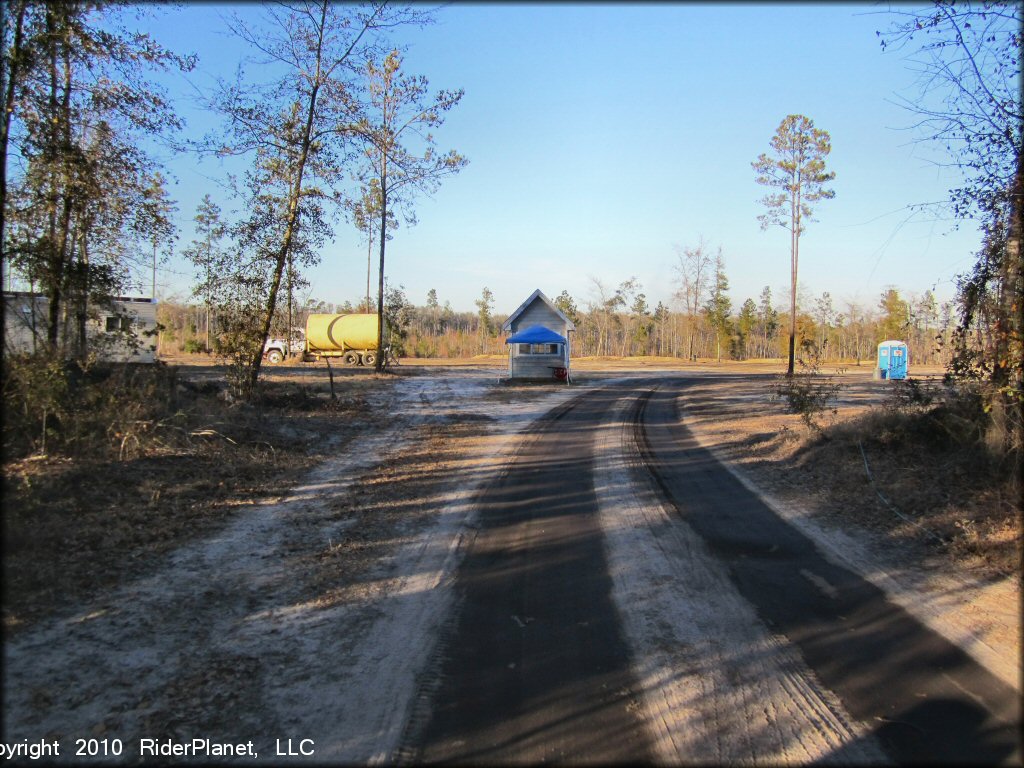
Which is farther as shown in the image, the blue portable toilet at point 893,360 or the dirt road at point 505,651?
the blue portable toilet at point 893,360

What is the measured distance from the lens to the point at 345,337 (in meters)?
39.0

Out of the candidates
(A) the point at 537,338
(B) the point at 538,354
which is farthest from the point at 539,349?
(A) the point at 537,338

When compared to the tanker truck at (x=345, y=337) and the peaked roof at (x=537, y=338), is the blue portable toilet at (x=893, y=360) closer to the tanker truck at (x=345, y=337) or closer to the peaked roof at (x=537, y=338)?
the peaked roof at (x=537, y=338)

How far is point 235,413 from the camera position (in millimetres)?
11773

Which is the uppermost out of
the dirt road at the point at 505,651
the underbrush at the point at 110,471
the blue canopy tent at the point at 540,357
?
the blue canopy tent at the point at 540,357

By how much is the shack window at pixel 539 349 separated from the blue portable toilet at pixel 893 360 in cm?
1712

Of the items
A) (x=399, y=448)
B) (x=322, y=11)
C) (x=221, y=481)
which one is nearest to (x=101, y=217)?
(x=221, y=481)

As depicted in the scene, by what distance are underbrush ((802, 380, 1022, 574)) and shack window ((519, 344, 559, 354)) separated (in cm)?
2021

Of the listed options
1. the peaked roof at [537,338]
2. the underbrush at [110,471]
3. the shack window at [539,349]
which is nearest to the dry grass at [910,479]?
the underbrush at [110,471]

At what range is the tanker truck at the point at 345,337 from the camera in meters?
38.4

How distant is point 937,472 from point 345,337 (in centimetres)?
3544

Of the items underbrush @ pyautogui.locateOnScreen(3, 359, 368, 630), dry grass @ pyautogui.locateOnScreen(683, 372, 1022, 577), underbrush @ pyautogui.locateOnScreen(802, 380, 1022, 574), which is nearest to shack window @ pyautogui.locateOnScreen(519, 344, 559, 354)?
dry grass @ pyautogui.locateOnScreen(683, 372, 1022, 577)

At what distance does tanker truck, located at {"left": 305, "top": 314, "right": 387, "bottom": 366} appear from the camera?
126ft

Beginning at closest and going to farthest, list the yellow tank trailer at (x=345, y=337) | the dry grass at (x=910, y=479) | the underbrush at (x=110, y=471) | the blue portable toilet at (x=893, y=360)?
the underbrush at (x=110, y=471)
the dry grass at (x=910, y=479)
the blue portable toilet at (x=893, y=360)
the yellow tank trailer at (x=345, y=337)
